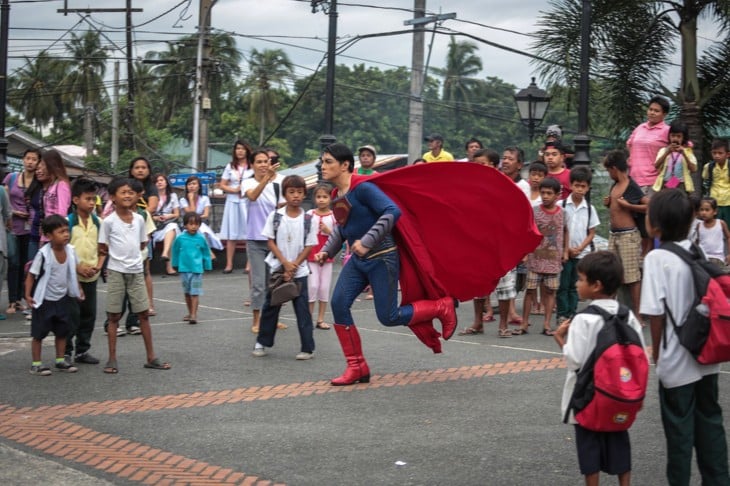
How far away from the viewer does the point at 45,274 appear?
9117 mm

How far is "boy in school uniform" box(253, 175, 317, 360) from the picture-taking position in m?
9.97

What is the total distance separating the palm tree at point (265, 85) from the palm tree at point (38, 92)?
1283 centimetres

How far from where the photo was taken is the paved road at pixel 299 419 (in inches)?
244

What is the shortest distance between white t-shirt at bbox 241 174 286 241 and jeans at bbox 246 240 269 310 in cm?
10

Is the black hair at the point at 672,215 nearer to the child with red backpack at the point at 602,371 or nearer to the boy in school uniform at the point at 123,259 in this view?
the child with red backpack at the point at 602,371

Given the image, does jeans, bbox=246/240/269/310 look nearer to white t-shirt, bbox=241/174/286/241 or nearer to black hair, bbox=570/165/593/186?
white t-shirt, bbox=241/174/286/241

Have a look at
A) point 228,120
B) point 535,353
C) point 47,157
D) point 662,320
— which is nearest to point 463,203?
point 535,353

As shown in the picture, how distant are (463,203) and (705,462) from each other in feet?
12.6

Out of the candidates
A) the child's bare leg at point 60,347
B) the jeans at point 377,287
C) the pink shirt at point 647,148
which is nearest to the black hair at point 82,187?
the child's bare leg at point 60,347

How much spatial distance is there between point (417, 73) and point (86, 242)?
2056cm

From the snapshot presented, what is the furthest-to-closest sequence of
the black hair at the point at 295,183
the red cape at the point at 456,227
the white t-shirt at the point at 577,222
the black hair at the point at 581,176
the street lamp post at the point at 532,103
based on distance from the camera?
the street lamp post at the point at 532,103 < the white t-shirt at the point at 577,222 < the black hair at the point at 581,176 < the black hair at the point at 295,183 < the red cape at the point at 456,227

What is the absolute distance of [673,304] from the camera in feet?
17.5

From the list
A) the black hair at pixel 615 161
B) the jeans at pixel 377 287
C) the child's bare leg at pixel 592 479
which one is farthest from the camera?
the black hair at pixel 615 161

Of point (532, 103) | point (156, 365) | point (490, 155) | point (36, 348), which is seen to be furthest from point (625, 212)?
point (532, 103)
